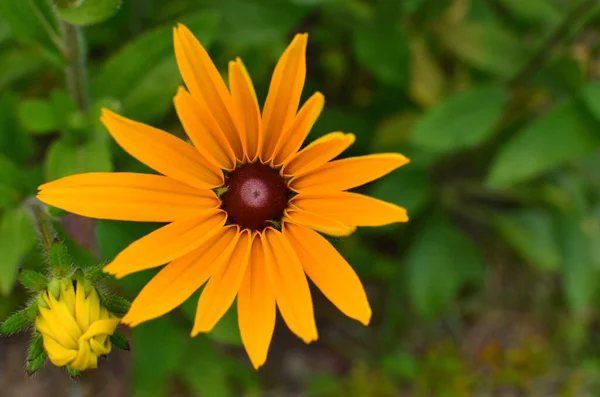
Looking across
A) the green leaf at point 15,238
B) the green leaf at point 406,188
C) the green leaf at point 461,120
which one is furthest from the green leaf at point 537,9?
the green leaf at point 15,238

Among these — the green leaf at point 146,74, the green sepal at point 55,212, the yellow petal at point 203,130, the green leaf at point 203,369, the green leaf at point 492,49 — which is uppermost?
the green leaf at point 492,49

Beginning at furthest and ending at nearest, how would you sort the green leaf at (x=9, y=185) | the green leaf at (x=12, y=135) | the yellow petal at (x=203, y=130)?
the green leaf at (x=12, y=135) → the green leaf at (x=9, y=185) → the yellow petal at (x=203, y=130)

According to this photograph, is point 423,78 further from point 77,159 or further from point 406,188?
point 77,159

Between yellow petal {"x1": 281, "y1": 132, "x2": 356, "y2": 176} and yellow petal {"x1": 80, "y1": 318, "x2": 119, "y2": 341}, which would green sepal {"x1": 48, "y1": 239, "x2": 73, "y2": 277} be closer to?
yellow petal {"x1": 80, "y1": 318, "x2": 119, "y2": 341}

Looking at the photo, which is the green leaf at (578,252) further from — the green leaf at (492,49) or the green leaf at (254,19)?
the green leaf at (254,19)

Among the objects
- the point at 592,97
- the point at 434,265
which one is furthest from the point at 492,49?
the point at 434,265

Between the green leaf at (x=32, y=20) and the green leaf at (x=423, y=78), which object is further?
the green leaf at (x=423, y=78)

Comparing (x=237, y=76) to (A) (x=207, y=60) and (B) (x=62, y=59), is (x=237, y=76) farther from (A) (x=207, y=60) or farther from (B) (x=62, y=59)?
(B) (x=62, y=59)
